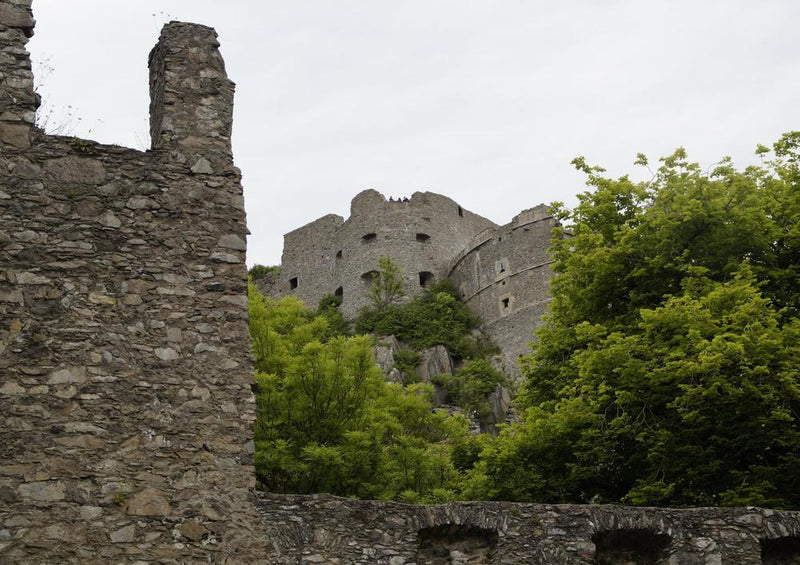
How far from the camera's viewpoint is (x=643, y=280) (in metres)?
18.5

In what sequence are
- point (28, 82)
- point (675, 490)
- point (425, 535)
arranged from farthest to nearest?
point (675, 490)
point (425, 535)
point (28, 82)

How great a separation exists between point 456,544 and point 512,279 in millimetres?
39783

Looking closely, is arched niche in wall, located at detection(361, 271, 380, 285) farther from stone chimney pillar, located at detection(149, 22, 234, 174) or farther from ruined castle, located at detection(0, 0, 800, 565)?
stone chimney pillar, located at detection(149, 22, 234, 174)

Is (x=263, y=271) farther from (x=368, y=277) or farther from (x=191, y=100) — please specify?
(x=191, y=100)

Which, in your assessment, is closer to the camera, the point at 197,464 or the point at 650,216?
the point at 197,464

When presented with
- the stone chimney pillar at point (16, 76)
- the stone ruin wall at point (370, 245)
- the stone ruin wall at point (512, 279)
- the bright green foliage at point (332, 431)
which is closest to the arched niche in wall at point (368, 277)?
the stone ruin wall at point (370, 245)

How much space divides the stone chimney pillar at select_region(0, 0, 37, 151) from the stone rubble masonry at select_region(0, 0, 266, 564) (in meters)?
0.01

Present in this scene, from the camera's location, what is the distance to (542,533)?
960 cm

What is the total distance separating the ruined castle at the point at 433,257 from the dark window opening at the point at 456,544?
1377 inches

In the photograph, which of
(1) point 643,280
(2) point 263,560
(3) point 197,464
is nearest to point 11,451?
(3) point 197,464

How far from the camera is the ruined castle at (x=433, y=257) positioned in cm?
4834

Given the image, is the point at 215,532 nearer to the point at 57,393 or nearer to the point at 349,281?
the point at 57,393

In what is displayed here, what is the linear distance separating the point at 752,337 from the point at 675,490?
241 cm

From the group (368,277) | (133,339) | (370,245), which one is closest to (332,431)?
(133,339)
